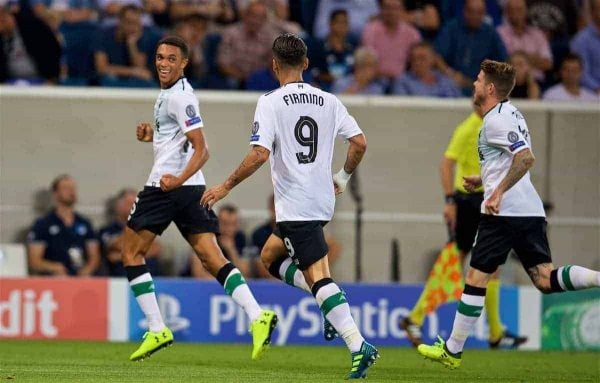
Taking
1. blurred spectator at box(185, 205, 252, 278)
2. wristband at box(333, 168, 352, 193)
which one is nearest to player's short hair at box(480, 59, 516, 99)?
wristband at box(333, 168, 352, 193)

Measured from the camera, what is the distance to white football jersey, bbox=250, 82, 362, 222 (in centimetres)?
→ 883

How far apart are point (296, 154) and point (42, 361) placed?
2.80m

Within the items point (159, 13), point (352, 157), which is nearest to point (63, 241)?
point (159, 13)

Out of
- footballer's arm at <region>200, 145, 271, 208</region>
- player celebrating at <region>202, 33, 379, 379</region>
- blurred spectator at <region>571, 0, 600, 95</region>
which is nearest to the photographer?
footballer's arm at <region>200, 145, 271, 208</region>

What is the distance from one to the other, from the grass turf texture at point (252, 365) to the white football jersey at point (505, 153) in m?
1.19

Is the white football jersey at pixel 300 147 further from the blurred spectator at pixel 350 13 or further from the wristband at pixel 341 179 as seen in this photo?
the blurred spectator at pixel 350 13

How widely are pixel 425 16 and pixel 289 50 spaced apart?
830cm

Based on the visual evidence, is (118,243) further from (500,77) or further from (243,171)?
(500,77)

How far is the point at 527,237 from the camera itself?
31.3ft

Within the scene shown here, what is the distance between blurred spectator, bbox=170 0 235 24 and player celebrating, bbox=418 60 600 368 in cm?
713

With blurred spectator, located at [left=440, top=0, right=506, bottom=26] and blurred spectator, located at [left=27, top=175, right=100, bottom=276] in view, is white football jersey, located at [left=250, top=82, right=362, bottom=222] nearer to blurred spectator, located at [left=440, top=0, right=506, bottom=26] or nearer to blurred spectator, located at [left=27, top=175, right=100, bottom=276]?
blurred spectator, located at [left=27, top=175, right=100, bottom=276]

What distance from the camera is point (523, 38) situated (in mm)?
16984

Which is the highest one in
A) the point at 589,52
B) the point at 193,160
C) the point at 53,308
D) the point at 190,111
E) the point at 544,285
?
the point at 589,52

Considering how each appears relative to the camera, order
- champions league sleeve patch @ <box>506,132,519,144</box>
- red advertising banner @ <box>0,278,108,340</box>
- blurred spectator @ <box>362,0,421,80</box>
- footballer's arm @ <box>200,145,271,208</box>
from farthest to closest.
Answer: blurred spectator @ <box>362,0,421,80</box> < red advertising banner @ <box>0,278,108,340</box> < champions league sleeve patch @ <box>506,132,519,144</box> < footballer's arm @ <box>200,145,271,208</box>
